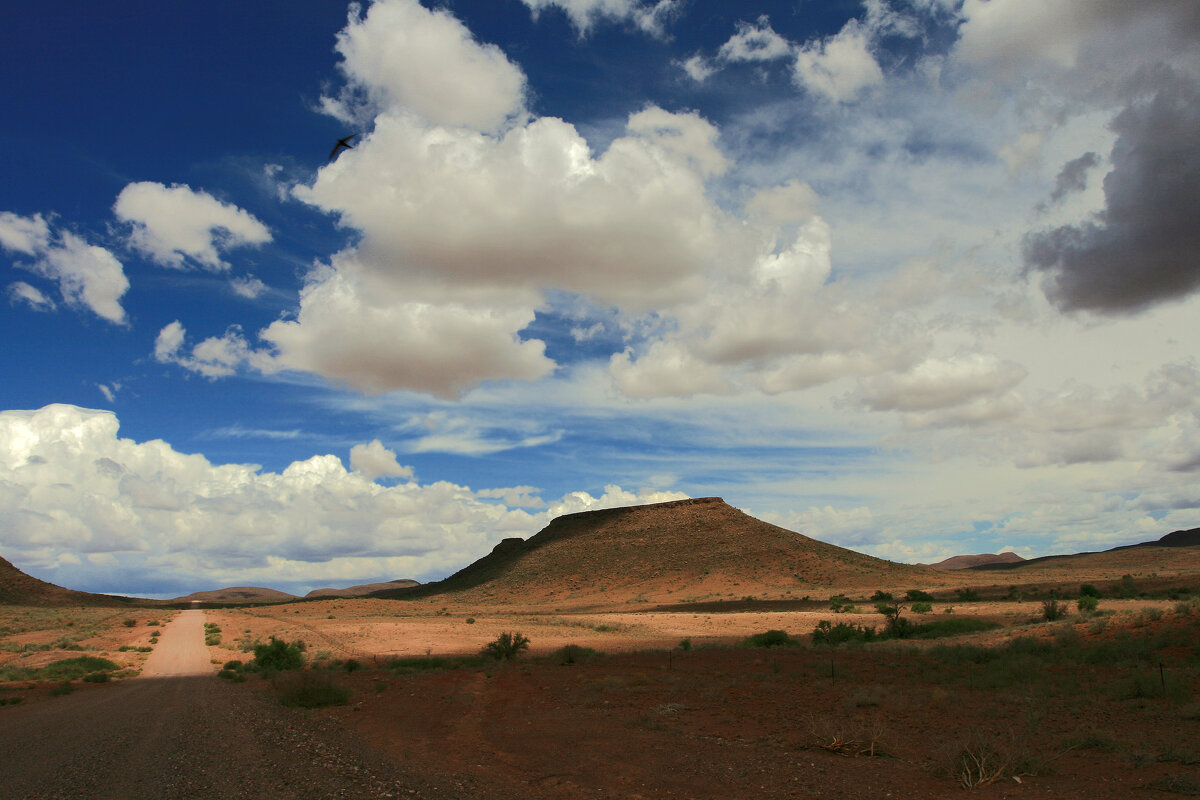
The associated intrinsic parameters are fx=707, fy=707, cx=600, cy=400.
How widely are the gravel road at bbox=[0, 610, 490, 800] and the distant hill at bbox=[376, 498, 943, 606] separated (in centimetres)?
5840

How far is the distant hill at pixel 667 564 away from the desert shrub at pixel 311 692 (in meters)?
56.0

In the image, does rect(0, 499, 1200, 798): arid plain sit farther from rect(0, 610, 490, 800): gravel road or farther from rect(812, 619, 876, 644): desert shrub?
rect(812, 619, 876, 644): desert shrub

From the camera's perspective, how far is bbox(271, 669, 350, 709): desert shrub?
18.5 m

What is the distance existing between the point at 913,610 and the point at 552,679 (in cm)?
3027

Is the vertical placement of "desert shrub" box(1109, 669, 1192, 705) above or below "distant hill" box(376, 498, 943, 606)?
below

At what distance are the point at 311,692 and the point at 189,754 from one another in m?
6.10

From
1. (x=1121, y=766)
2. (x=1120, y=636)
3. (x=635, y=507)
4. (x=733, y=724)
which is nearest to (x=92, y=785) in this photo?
(x=733, y=724)

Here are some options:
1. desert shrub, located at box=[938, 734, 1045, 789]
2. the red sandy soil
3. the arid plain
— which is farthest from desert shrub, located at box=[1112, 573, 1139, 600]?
desert shrub, located at box=[938, 734, 1045, 789]

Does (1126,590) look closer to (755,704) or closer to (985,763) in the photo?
(755,704)

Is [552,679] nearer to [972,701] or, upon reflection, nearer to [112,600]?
[972,701]

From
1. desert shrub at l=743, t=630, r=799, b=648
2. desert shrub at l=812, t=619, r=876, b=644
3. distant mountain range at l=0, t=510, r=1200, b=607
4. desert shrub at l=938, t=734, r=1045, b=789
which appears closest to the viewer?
desert shrub at l=938, t=734, r=1045, b=789

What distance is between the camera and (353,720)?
16.3 metres

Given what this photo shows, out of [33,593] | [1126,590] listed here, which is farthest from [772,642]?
[33,593]

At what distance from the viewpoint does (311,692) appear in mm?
18609
